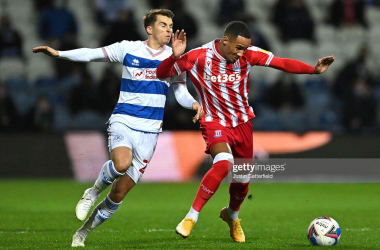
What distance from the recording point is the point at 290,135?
1358 centimetres

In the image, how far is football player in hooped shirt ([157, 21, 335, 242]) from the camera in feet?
20.6

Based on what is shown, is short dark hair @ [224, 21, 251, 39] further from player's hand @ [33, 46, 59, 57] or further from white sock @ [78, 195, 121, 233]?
white sock @ [78, 195, 121, 233]

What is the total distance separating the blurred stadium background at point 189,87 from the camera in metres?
13.4

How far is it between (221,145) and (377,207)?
15.9ft

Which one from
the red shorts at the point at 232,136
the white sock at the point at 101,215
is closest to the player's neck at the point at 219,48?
the red shorts at the point at 232,136

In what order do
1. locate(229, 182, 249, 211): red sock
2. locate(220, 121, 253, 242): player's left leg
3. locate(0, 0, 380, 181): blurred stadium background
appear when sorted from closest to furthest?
1. locate(220, 121, 253, 242): player's left leg
2. locate(229, 182, 249, 211): red sock
3. locate(0, 0, 380, 181): blurred stadium background

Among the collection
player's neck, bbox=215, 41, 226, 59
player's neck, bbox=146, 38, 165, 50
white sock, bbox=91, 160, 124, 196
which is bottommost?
white sock, bbox=91, 160, 124, 196

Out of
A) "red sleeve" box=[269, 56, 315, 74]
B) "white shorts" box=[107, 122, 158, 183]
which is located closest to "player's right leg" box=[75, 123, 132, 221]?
"white shorts" box=[107, 122, 158, 183]

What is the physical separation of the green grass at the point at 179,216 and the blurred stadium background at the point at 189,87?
703 mm

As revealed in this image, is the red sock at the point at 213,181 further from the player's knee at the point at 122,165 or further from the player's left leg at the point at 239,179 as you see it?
the player's knee at the point at 122,165

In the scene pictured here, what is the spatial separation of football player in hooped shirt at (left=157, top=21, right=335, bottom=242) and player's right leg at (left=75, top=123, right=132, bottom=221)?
2.49ft

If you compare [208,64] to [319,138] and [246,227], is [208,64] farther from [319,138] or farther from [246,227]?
[319,138]

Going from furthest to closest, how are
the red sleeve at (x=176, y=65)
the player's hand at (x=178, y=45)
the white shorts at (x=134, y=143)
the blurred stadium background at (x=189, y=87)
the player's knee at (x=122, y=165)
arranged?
1. the blurred stadium background at (x=189, y=87)
2. the white shorts at (x=134, y=143)
3. the red sleeve at (x=176, y=65)
4. the player's knee at (x=122, y=165)
5. the player's hand at (x=178, y=45)

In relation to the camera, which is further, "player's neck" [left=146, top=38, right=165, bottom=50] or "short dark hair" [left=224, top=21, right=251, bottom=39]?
"player's neck" [left=146, top=38, right=165, bottom=50]
